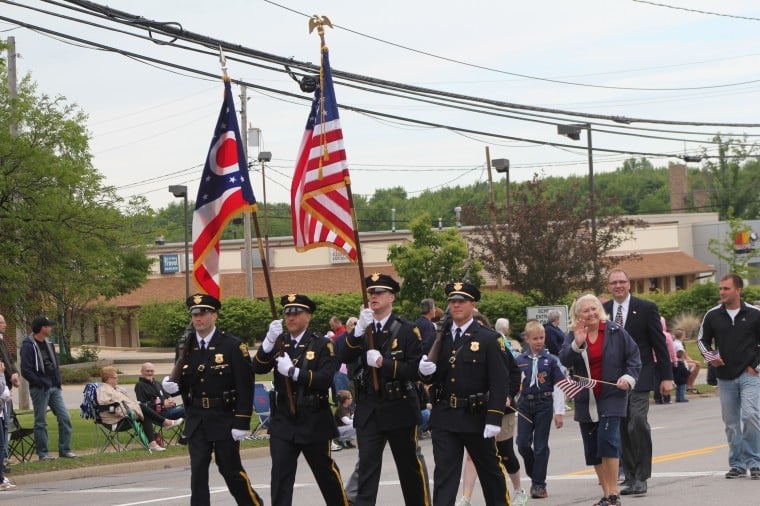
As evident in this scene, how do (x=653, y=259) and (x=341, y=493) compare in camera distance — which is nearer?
(x=341, y=493)

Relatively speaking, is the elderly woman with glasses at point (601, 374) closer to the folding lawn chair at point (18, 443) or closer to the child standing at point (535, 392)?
the child standing at point (535, 392)

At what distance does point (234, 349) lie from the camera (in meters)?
9.77

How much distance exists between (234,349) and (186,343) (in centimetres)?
43

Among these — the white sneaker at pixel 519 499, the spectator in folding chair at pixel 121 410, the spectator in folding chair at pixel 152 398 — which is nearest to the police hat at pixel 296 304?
the white sneaker at pixel 519 499

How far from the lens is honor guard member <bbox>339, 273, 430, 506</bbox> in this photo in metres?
9.53

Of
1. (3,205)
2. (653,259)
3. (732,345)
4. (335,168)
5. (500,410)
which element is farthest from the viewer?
(653,259)

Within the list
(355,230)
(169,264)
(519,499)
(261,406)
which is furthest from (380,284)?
(169,264)

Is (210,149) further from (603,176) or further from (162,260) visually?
(603,176)

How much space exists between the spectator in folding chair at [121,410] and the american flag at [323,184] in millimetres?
8440

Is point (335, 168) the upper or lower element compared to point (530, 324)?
upper

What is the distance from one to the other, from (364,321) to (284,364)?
70 cm

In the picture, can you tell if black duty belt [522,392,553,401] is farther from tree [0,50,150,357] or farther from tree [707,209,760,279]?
tree [707,209,760,279]

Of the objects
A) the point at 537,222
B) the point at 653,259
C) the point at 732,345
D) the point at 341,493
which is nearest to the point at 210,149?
the point at 341,493

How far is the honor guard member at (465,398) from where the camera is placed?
9383 millimetres
